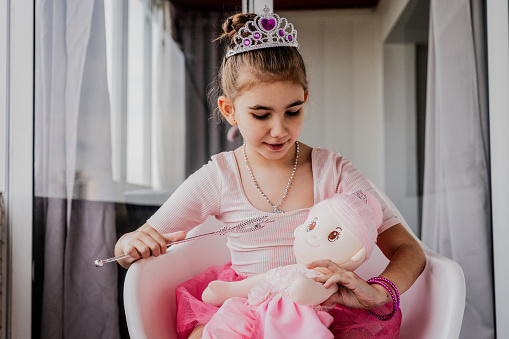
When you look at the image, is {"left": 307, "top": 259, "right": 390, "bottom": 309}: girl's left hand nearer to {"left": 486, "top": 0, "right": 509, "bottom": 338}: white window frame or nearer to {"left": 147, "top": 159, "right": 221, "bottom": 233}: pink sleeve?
{"left": 147, "top": 159, "right": 221, "bottom": 233}: pink sleeve

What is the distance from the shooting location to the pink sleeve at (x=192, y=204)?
1.22 m

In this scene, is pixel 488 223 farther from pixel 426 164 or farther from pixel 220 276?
pixel 220 276

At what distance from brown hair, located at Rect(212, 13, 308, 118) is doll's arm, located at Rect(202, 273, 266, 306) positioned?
442 millimetres

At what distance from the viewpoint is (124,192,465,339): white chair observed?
0.96 metres

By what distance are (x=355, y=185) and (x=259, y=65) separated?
37cm

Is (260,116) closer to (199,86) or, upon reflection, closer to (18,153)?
(199,86)

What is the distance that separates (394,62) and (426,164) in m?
0.44

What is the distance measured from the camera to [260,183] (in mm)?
1278

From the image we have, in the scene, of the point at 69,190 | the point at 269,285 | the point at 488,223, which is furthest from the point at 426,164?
the point at 69,190

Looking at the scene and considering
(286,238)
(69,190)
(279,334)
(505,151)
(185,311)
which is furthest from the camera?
(69,190)

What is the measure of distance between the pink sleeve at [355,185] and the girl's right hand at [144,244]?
408mm

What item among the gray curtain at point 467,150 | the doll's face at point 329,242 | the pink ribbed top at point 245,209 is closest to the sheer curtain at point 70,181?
the pink ribbed top at point 245,209

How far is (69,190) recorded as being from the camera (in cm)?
180

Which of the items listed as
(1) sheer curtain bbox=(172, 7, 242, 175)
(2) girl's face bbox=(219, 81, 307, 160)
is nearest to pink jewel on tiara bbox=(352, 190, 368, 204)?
(2) girl's face bbox=(219, 81, 307, 160)
